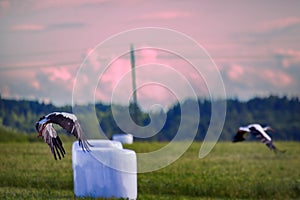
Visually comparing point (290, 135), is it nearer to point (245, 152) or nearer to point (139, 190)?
point (245, 152)

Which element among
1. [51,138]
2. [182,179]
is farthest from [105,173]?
[182,179]

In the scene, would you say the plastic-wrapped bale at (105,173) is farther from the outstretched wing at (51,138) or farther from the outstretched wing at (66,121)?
the outstretched wing at (66,121)

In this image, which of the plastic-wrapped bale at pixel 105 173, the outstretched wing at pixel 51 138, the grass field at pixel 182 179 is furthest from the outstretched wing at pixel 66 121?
the grass field at pixel 182 179

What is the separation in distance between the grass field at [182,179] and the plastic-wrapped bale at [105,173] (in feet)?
2.64

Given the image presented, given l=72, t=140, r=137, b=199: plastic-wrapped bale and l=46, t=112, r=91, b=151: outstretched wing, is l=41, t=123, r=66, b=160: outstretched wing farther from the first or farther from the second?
l=72, t=140, r=137, b=199: plastic-wrapped bale

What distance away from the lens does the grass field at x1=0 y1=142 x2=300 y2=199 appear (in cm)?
2597

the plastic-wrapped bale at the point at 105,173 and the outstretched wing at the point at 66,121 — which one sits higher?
the outstretched wing at the point at 66,121

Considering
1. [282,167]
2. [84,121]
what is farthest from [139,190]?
[282,167]

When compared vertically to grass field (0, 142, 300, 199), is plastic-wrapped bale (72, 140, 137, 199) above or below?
above

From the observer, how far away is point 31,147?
43.5 m

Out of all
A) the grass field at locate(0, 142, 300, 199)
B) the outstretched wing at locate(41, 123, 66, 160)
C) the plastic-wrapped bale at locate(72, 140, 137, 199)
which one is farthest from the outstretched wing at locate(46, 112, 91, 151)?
the grass field at locate(0, 142, 300, 199)

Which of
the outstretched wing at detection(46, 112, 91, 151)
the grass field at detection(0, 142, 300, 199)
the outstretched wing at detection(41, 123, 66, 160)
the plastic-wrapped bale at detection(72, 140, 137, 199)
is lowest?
the grass field at detection(0, 142, 300, 199)

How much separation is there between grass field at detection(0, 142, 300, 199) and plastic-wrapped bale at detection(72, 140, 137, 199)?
2.64ft

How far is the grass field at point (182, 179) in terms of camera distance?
26.0 meters
